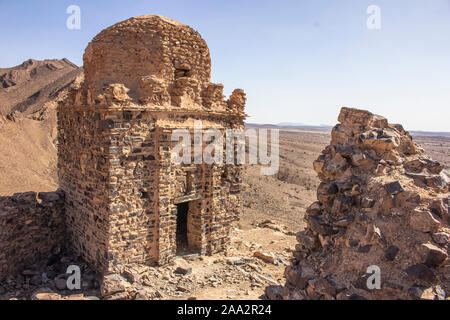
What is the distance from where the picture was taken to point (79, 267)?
9477 mm

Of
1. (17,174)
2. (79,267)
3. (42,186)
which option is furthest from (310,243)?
(17,174)

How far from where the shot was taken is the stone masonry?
862 centimetres

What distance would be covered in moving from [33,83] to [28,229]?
53.4 m

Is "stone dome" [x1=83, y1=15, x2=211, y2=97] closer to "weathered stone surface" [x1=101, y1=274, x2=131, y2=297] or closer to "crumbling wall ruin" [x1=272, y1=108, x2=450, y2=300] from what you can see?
"weathered stone surface" [x1=101, y1=274, x2=131, y2=297]

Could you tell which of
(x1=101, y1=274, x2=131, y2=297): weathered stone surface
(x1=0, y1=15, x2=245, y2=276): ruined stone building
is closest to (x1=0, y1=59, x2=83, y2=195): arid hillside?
(x1=0, y1=15, x2=245, y2=276): ruined stone building

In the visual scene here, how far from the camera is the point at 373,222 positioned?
4863 mm

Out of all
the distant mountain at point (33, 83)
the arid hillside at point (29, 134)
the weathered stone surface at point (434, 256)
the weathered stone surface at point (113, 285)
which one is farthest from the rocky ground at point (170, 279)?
the distant mountain at point (33, 83)

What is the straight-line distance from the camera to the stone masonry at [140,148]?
8617mm

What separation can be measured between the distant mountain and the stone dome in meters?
35.0

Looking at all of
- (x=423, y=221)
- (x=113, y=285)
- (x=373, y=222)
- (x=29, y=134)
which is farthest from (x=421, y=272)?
(x=29, y=134)

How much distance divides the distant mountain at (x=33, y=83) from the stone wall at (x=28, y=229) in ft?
111

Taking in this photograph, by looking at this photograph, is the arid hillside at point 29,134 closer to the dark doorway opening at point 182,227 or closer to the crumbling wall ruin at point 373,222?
the dark doorway opening at point 182,227

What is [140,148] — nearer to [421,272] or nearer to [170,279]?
[170,279]

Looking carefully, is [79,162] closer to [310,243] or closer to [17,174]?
[310,243]
